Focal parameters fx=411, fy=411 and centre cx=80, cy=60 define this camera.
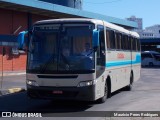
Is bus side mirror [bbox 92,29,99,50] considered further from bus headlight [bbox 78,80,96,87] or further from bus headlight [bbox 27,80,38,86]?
bus headlight [bbox 27,80,38,86]

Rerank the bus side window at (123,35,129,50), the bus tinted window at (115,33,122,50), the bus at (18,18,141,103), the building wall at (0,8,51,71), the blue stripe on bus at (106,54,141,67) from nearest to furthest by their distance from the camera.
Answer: the bus at (18,18,141,103), the blue stripe on bus at (106,54,141,67), the bus tinted window at (115,33,122,50), the bus side window at (123,35,129,50), the building wall at (0,8,51,71)

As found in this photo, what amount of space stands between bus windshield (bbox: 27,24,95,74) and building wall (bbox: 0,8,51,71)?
60.8ft

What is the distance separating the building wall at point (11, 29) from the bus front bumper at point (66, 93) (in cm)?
1909

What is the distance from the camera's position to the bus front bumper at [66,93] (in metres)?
12.9

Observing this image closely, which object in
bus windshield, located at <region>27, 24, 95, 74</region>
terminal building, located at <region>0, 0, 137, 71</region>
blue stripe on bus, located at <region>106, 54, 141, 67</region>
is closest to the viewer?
bus windshield, located at <region>27, 24, 95, 74</region>

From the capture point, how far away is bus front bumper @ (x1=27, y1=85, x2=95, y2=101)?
12.9 meters

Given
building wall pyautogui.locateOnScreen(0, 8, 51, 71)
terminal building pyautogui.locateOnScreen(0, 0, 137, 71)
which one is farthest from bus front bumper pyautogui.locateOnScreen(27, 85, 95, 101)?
building wall pyautogui.locateOnScreen(0, 8, 51, 71)

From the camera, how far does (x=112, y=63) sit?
1600 centimetres

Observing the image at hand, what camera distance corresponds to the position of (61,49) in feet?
43.6

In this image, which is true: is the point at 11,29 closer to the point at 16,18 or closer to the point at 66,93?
the point at 16,18

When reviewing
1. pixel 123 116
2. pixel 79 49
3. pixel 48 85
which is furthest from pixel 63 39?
pixel 123 116

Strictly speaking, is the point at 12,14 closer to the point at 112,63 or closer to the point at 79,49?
the point at 112,63

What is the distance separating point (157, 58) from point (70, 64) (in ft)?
153

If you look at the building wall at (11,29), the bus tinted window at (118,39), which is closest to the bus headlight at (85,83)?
the bus tinted window at (118,39)
